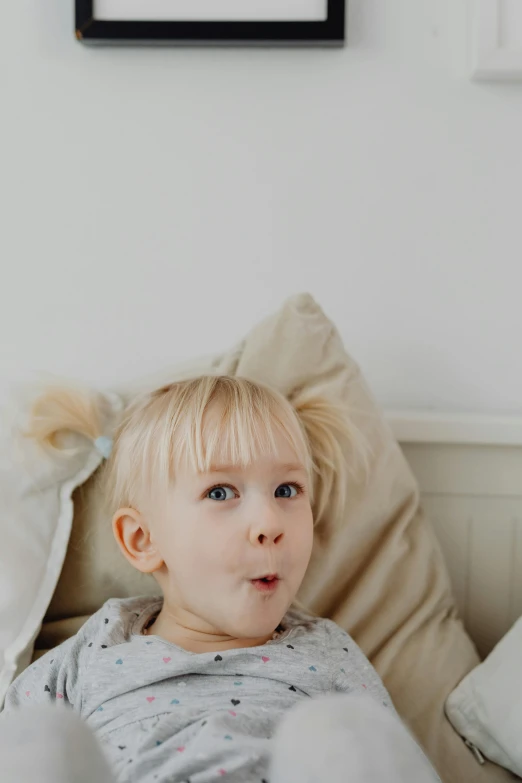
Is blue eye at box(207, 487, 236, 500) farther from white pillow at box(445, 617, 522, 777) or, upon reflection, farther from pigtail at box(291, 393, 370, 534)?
white pillow at box(445, 617, 522, 777)

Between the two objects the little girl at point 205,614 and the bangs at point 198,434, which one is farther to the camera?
the bangs at point 198,434

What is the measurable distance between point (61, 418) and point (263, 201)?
47cm

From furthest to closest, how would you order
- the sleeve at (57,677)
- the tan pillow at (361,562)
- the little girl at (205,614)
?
the tan pillow at (361,562) < the sleeve at (57,677) < the little girl at (205,614)

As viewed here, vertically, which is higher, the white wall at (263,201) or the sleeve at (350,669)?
the white wall at (263,201)

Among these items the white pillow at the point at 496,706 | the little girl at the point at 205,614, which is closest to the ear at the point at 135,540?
the little girl at the point at 205,614

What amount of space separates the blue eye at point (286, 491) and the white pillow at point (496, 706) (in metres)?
0.31

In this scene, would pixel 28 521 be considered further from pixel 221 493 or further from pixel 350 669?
pixel 350 669

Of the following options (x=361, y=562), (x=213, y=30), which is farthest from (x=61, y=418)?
(x=213, y=30)

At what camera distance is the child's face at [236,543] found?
81 cm

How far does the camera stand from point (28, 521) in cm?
97

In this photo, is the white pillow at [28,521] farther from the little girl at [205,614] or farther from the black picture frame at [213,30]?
the black picture frame at [213,30]

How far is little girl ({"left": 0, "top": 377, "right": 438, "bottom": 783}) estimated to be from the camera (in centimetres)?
74

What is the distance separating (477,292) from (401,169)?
0.22 meters

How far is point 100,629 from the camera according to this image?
883 mm
